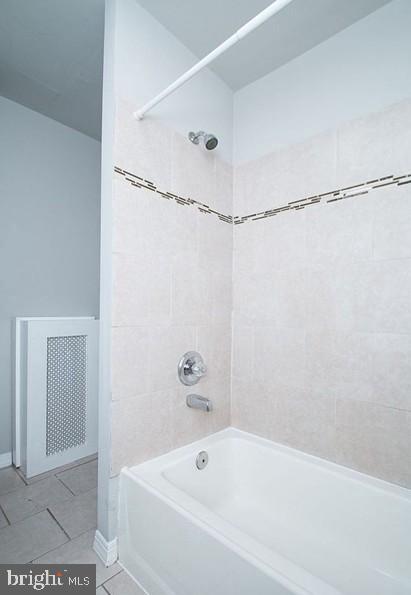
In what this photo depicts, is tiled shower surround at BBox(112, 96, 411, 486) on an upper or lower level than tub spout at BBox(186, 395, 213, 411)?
upper

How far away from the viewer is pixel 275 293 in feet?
5.71

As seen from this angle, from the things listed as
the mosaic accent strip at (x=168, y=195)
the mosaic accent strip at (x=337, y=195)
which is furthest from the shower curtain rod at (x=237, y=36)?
the mosaic accent strip at (x=337, y=195)

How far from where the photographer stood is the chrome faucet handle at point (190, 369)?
161 centimetres

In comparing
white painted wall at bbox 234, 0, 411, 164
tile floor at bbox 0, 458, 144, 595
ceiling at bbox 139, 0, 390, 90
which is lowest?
tile floor at bbox 0, 458, 144, 595

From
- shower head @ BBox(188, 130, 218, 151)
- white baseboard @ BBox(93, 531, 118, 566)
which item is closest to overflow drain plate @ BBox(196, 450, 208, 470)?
white baseboard @ BBox(93, 531, 118, 566)

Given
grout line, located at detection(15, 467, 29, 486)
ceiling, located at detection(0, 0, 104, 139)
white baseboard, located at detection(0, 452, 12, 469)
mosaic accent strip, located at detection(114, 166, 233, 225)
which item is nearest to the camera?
mosaic accent strip, located at detection(114, 166, 233, 225)

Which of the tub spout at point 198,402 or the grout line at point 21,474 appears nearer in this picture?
the tub spout at point 198,402

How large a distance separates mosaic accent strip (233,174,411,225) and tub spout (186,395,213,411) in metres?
1.10

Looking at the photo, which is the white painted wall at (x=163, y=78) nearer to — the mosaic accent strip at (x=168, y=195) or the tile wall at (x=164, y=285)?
the tile wall at (x=164, y=285)

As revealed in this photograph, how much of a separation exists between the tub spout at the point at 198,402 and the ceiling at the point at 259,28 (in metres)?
1.92

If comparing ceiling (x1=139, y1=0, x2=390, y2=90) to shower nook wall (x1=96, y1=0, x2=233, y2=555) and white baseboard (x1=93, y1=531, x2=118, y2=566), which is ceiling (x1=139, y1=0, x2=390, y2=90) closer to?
shower nook wall (x1=96, y1=0, x2=233, y2=555)

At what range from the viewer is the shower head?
1.64 meters

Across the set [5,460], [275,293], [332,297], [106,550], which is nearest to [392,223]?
[332,297]

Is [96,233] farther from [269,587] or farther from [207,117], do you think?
[269,587]
